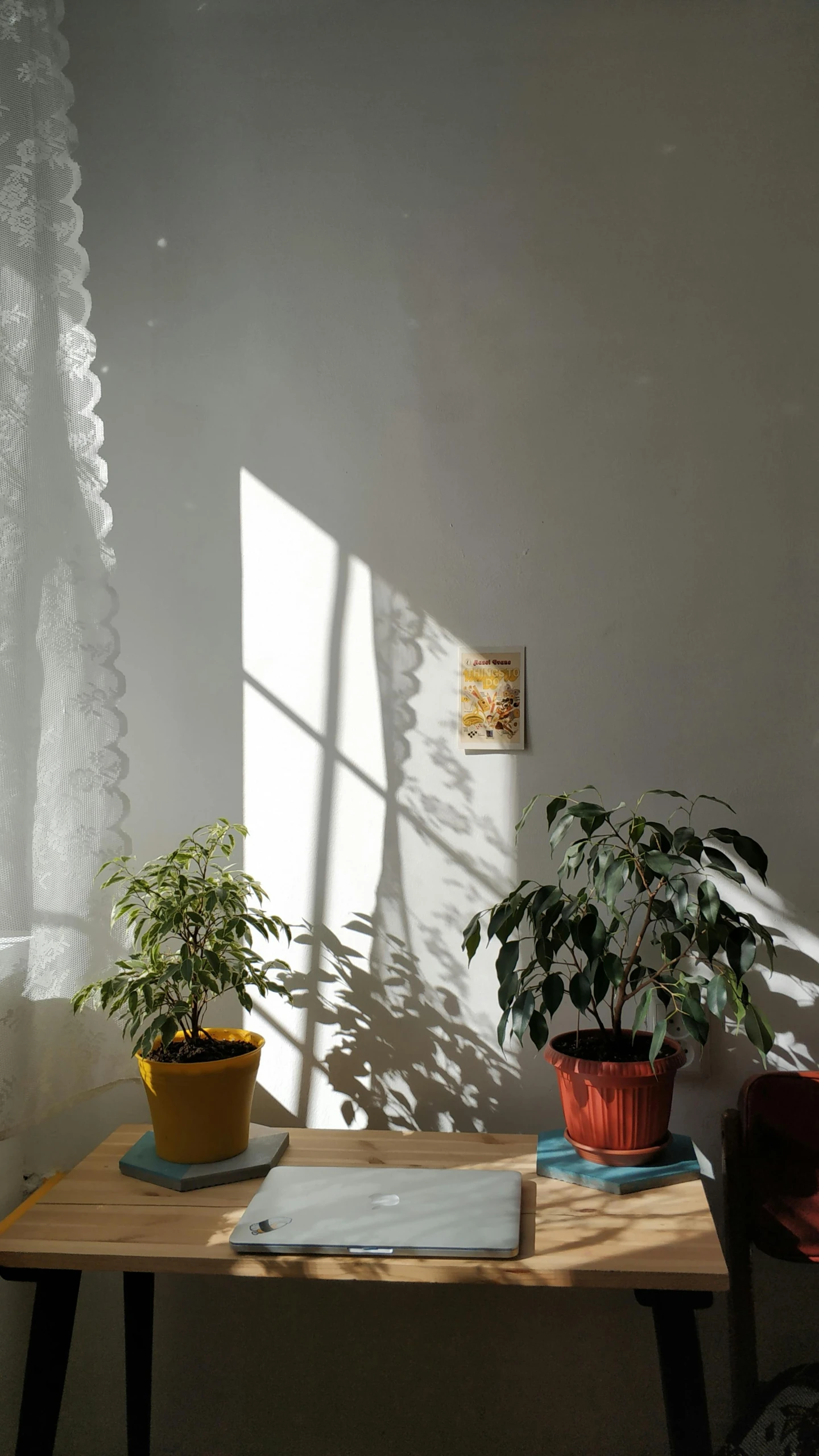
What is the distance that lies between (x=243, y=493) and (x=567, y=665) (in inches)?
A: 31.1

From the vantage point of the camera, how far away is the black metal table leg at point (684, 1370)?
148cm

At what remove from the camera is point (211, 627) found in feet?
7.04

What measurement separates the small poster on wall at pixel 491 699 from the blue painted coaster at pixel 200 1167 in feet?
2.85

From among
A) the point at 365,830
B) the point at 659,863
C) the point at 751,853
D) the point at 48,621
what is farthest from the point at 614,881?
the point at 48,621

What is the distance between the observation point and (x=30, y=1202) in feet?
5.80

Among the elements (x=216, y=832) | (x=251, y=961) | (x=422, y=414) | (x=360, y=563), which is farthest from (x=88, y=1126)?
(x=422, y=414)

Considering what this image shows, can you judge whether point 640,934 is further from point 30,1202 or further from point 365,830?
point 30,1202

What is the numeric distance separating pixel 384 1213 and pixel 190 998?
1.73 feet

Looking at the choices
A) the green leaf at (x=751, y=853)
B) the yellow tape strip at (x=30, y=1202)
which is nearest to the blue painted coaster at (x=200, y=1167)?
the yellow tape strip at (x=30, y=1202)

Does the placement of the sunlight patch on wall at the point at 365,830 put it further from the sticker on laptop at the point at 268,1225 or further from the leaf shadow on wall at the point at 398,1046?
the sticker on laptop at the point at 268,1225

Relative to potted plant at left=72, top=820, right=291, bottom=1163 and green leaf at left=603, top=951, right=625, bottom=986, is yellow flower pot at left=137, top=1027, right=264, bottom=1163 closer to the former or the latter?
potted plant at left=72, top=820, right=291, bottom=1163

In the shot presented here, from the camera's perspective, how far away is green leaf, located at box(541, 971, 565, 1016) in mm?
1731

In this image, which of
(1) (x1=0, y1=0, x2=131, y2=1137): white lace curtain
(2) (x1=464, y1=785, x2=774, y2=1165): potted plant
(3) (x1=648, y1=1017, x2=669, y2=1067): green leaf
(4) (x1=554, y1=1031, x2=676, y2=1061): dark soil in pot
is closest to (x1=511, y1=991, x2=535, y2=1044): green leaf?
(2) (x1=464, y1=785, x2=774, y2=1165): potted plant

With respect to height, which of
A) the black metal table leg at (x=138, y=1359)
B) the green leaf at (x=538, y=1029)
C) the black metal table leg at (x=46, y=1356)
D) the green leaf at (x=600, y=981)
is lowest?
the black metal table leg at (x=138, y=1359)
